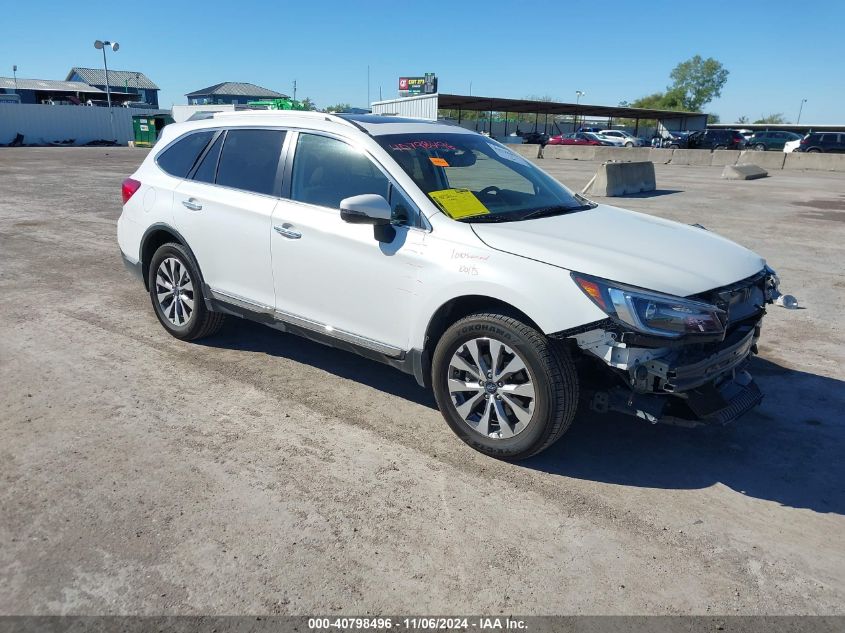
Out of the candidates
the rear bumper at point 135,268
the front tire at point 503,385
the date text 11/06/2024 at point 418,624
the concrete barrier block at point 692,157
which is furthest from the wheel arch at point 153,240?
the concrete barrier block at point 692,157

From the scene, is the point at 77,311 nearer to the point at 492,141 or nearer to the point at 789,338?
the point at 492,141

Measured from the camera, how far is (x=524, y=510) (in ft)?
10.5

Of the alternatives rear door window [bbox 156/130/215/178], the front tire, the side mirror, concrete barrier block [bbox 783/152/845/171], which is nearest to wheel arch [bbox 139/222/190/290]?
rear door window [bbox 156/130/215/178]

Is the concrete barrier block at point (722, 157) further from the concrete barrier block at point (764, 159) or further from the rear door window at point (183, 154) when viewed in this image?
the rear door window at point (183, 154)

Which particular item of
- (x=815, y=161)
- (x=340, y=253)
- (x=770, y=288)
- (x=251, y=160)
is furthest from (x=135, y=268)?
(x=815, y=161)

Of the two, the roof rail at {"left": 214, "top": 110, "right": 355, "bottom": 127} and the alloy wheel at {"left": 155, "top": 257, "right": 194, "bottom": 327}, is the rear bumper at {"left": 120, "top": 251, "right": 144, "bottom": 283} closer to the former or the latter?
the alloy wheel at {"left": 155, "top": 257, "right": 194, "bottom": 327}

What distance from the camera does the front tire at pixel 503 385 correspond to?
332 cm

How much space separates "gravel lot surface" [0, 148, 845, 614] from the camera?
8.71 ft

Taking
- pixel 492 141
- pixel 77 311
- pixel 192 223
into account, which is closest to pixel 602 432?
pixel 492 141

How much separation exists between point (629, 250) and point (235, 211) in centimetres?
273

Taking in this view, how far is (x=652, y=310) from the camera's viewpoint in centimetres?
315

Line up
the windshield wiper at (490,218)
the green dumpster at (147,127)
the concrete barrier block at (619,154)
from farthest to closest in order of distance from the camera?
the green dumpster at (147,127), the concrete barrier block at (619,154), the windshield wiper at (490,218)

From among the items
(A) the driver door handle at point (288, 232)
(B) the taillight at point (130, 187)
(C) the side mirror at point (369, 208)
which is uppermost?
(C) the side mirror at point (369, 208)

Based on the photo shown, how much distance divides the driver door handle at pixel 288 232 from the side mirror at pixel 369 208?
61cm
